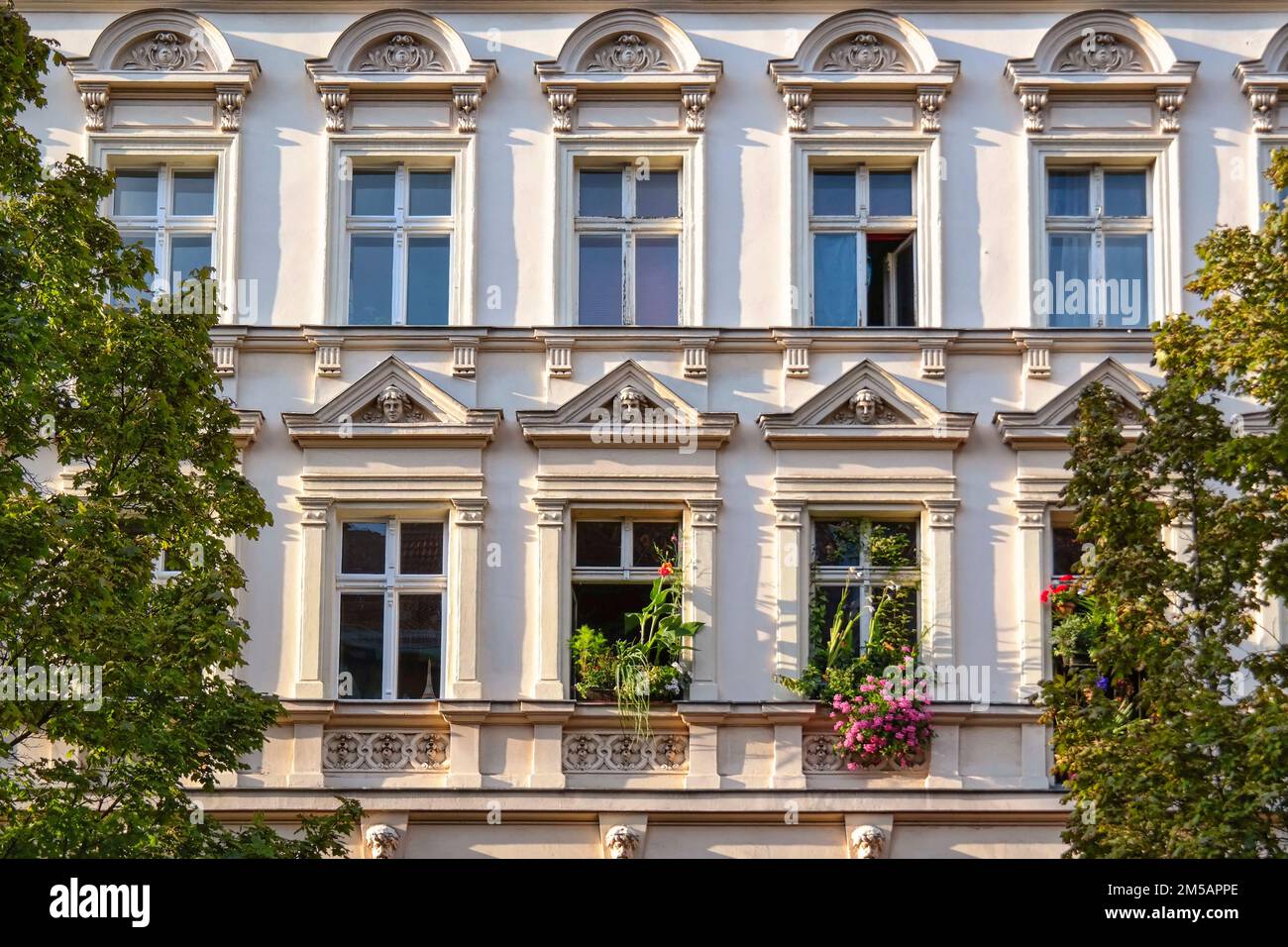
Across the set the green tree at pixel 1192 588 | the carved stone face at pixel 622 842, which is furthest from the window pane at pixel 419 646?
the green tree at pixel 1192 588

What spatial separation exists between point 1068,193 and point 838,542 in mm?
4371

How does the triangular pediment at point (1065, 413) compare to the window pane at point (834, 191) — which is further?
the window pane at point (834, 191)

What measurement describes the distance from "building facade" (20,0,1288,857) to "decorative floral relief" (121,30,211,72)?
37mm

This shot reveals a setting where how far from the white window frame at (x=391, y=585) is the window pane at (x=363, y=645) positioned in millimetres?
44

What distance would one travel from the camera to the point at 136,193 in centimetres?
2192

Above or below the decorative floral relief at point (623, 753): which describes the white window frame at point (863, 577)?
above

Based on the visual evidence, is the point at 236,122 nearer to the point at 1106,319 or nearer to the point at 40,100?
the point at 40,100

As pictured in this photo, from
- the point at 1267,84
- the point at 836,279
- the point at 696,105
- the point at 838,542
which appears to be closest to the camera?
the point at 838,542

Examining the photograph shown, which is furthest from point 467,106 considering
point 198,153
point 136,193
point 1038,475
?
point 1038,475

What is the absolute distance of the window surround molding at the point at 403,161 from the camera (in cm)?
2139

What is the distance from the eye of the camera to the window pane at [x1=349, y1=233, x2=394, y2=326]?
21.6m

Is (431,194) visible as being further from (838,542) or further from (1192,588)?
(1192,588)

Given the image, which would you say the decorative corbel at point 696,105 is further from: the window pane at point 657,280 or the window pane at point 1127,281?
the window pane at point 1127,281

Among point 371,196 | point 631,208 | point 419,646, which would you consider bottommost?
point 419,646
